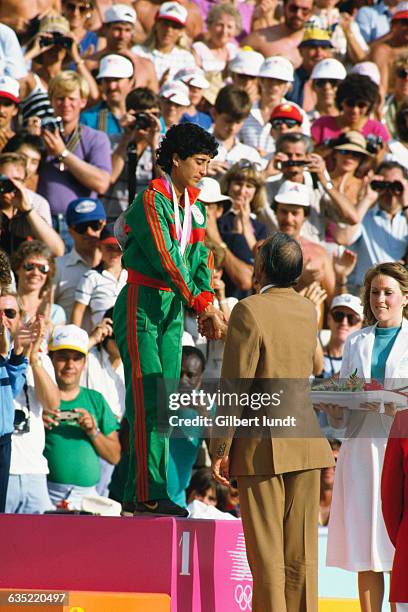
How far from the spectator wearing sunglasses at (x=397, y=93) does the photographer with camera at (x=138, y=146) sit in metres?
3.17

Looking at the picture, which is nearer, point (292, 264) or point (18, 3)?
point (292, 264)

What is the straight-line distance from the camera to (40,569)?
627 centimetres

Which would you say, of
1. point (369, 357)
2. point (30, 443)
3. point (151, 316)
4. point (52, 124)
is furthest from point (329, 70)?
point (151, 316)

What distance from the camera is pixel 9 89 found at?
10.2 m

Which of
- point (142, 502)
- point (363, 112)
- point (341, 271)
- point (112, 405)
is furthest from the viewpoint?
point (363, 112)

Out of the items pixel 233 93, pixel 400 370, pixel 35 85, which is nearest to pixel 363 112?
pixel 233 93

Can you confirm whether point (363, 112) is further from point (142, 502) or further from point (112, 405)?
point (142, 502)

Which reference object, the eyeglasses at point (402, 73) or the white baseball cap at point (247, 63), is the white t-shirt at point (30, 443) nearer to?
the white baseball cap at point (247, 63)

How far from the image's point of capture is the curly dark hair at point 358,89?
11.7 metres

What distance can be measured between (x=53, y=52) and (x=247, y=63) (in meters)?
1.79

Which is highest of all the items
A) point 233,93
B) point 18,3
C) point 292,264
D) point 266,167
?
point 18,3

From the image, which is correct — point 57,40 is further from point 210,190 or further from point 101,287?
point 101,287

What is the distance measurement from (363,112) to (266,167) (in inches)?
55.5

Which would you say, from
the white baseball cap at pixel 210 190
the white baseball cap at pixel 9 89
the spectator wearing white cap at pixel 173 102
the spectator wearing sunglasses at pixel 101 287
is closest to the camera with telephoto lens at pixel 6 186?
the spectator wearing sunglasses at pixel 101 287
